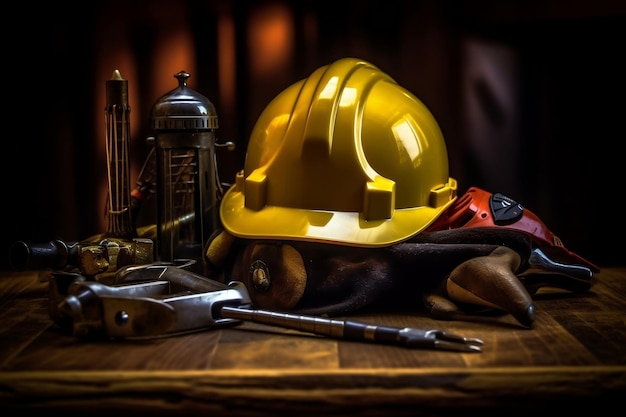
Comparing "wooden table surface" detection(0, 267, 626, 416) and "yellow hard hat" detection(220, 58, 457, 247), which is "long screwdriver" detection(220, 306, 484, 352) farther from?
"yellow hard hat" detection(220, 58, 457, 247)

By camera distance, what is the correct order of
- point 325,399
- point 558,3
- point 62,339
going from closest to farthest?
1. point 325,399
2. point 62,339
3. point 558,3

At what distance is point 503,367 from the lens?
1040mm

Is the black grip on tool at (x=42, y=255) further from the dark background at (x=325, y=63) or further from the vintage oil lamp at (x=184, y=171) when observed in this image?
the dark background at (x=325, y=63)

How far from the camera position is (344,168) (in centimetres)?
132

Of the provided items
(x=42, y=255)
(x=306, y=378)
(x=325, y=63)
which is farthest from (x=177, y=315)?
(x=325, y=63)

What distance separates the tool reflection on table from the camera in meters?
1.14

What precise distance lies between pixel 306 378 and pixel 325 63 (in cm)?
89

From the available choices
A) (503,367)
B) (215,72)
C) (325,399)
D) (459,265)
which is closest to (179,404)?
(325,399)

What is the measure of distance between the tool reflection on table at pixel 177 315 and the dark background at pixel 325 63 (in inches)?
21.4

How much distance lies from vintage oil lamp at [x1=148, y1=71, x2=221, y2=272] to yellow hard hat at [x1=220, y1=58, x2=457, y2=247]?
0.11 metres

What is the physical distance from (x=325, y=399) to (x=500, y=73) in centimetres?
97

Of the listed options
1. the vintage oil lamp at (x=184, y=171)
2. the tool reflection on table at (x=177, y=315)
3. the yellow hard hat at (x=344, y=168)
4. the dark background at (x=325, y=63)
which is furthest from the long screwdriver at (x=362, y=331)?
the dark background at (x=325, y=63)

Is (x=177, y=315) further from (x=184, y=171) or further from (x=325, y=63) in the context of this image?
(x=325, y=63)

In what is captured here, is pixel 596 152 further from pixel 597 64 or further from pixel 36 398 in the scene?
pixel 36 398
